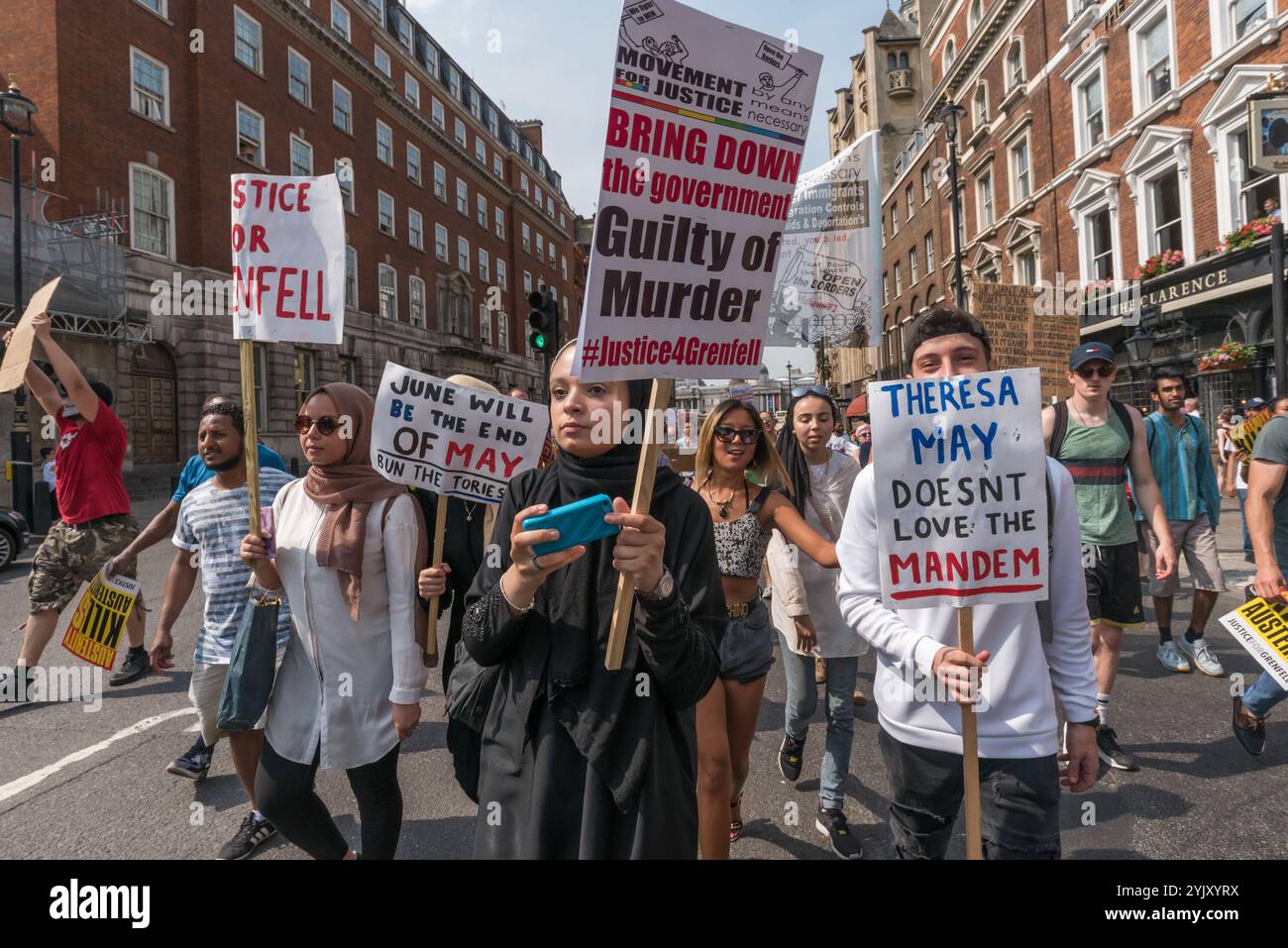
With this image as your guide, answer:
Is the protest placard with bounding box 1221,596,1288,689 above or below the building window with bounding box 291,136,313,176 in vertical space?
below

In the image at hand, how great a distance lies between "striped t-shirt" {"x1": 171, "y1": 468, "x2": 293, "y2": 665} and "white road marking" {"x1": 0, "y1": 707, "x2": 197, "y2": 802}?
4.58 feet

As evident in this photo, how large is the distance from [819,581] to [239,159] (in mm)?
25371

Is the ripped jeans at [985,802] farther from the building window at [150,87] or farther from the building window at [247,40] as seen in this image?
the building window at [247,40]

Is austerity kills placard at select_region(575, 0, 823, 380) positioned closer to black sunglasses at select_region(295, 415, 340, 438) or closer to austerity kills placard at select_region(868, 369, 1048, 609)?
austerity kills placard at select_region(868, 369, 1048, 609)

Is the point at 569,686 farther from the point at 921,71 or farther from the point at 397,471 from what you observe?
the point at 921,71

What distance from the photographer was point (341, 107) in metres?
27.6

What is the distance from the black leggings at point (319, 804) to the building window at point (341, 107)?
30.3 m

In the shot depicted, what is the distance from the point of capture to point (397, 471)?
317cm

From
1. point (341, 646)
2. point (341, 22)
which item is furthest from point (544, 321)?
point (341, 22)

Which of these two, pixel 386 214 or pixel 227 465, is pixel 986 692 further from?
pixel 386 214

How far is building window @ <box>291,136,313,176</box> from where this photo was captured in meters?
24.7

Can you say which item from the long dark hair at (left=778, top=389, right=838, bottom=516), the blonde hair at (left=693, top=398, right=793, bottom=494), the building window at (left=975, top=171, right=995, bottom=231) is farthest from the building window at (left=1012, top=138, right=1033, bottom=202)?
the blonde hair at (left=693, top=398, right=793, bottom=494)

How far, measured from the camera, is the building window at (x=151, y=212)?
1891 cm

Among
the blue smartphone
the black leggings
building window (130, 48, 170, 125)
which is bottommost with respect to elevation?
the black leggings
